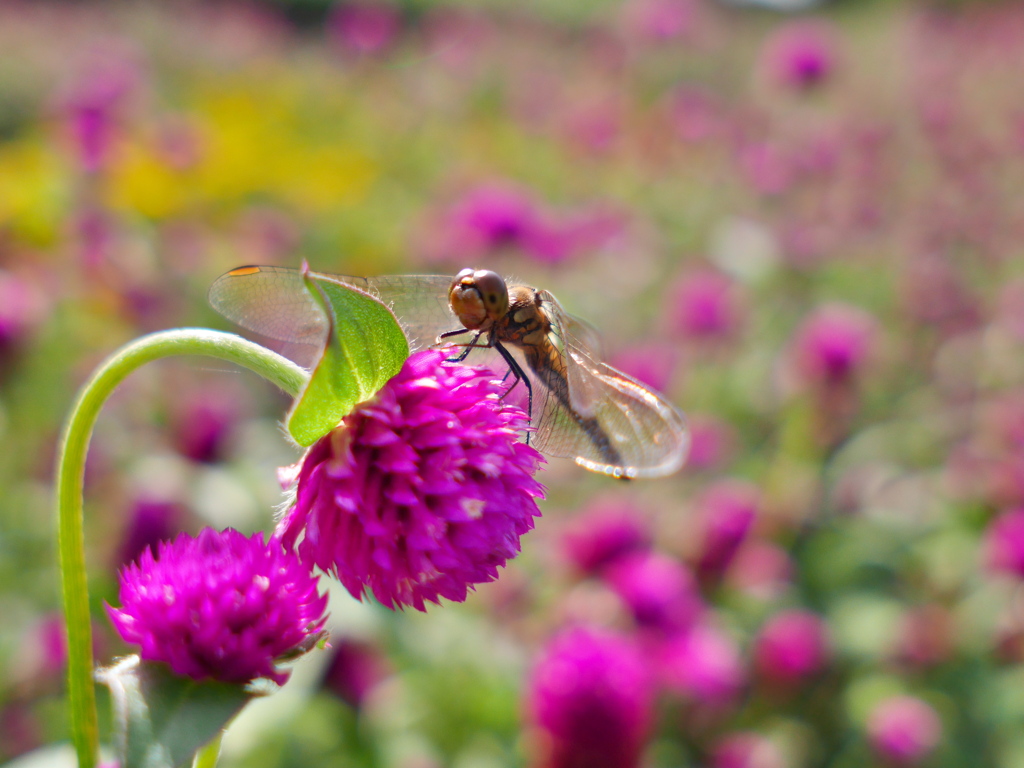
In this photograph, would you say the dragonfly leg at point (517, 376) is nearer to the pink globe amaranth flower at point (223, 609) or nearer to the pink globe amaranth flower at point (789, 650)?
the pink globe amaranth flower at point (223, 609)

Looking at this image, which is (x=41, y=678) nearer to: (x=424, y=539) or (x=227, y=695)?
(x=227, y=695)

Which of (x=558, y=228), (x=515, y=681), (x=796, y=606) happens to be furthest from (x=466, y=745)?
(x=558, y=228)

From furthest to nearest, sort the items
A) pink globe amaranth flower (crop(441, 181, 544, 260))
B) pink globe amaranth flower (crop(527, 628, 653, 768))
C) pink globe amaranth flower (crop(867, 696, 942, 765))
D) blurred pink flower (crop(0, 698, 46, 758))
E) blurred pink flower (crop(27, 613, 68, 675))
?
pink globe amaranth flower (crop(441, 181, 544, 260))
pink globe amaranth flower (crop(867, 696, 942, 765))
blurred pink flower (crop(0, 698, 46, 758))
blurred pink flower (crop(27, 613, 68, 675))
pink globe amaranth flower (crop(527, 628, 653, 768))

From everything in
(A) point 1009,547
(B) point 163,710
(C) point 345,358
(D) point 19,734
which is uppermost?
(C) point 345,358

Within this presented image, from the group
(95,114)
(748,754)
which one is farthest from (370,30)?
(748,754)

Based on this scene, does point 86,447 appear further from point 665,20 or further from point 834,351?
point 665,20

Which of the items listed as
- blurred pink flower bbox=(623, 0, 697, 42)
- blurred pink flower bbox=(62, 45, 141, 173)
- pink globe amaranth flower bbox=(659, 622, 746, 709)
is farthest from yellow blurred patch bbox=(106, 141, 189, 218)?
pink globe amaranth flower bbox=(659, 622, 746, 709)

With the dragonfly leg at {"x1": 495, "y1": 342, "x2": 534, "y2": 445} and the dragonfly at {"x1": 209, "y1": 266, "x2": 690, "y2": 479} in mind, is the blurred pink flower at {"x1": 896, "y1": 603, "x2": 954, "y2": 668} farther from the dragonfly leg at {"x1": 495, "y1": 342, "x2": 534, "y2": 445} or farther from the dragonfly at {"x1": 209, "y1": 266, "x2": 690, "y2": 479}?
the dragonfly leg at {"x1": 495, "y1": 342, "x2": 534, "y2": 445}
